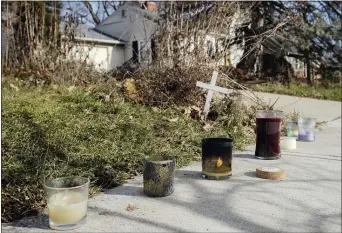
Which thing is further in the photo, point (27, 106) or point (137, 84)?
point (137, 84)

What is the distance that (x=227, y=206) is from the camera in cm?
220

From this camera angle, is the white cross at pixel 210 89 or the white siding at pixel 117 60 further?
the white siding at pixel 117 60

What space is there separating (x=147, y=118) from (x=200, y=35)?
6.83 feet

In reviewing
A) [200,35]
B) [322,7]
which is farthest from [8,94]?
[322,7]

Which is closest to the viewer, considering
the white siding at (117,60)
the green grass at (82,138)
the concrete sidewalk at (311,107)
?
the green grass at (82,138)

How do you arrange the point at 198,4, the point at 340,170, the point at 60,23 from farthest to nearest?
the point at 60,23
the point at 198,4
the point at 340,170

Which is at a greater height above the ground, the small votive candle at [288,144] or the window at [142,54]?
the window at [142,54]

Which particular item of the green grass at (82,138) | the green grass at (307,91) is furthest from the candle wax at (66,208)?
the green grass at (307,91)

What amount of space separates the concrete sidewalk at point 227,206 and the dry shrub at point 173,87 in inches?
95.5

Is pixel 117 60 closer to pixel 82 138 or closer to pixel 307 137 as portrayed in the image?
pixel 82 138

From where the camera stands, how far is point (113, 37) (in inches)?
778

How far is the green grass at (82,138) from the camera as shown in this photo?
2508 mm

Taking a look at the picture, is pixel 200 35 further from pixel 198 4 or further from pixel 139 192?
pixel 139 192

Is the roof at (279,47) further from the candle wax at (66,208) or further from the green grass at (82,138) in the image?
the candle wax at (66,208)
